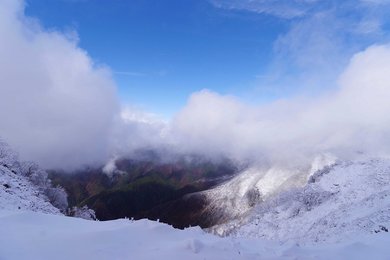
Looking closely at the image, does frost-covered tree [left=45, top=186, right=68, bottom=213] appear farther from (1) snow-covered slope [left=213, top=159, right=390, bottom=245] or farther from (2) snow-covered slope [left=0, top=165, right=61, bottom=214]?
(1) snow-covered slope [left=213, top=159, right=390, bottom=245]

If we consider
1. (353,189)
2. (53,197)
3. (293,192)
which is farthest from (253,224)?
(53,197)

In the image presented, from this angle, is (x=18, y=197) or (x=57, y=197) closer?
(x=18, y=197)

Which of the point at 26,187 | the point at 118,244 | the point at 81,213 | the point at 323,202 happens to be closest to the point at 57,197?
the point at 81,213

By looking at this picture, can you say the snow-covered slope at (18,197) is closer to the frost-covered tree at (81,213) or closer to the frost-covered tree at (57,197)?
the frost-covered tree at (81,213)

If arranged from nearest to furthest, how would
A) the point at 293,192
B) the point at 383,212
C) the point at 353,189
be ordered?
the point at 383,212 < the point at 353,189 < the point at 293,192

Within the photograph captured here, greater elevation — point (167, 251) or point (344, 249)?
point (167, 251)

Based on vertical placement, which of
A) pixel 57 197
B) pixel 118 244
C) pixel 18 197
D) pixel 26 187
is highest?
pixel 57 197

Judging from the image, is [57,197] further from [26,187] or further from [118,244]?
[118,244]

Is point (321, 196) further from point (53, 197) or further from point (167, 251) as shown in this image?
point (167, 251)

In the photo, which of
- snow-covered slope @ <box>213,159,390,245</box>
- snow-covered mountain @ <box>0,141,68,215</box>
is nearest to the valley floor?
snow-covered mountain @ <box>0,141,68,215</box>
